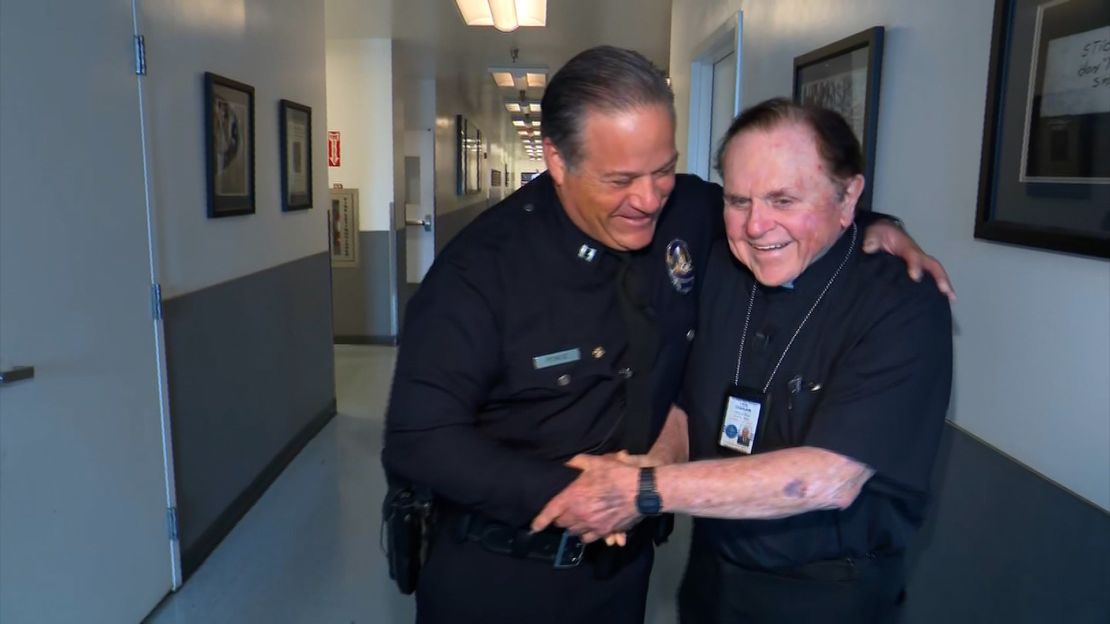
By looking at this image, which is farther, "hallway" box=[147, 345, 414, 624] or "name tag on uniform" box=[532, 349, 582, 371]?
"hallway" box=[147, 345, 414, 624]

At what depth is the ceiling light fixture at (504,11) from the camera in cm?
451

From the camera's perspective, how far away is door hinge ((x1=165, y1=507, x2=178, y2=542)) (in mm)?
2729

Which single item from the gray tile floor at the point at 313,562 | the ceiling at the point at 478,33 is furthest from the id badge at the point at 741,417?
the ceiling at the point at 478,33

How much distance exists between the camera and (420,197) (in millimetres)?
8586

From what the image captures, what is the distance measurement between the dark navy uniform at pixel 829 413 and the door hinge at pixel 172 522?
211cm

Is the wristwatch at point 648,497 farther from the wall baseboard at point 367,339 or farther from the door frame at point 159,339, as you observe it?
the wall baseboard at point 367,339

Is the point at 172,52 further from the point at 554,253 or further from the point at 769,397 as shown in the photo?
the point at 769,397

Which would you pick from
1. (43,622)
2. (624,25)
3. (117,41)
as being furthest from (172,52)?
(624,25)

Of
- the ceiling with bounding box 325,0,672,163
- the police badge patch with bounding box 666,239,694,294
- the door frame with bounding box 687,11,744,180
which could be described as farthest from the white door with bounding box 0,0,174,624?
the ceiling with bounding box 325,0,672,163

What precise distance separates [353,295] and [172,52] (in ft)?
14.2

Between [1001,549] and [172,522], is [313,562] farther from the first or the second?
[1001,549]

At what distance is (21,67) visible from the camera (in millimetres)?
1908

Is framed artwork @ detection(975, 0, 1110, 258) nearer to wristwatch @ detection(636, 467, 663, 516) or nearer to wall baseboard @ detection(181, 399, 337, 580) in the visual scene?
wristwatch @ detection(636, 467, 663, 516)

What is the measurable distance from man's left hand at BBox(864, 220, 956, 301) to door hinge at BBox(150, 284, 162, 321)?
2.30 m
